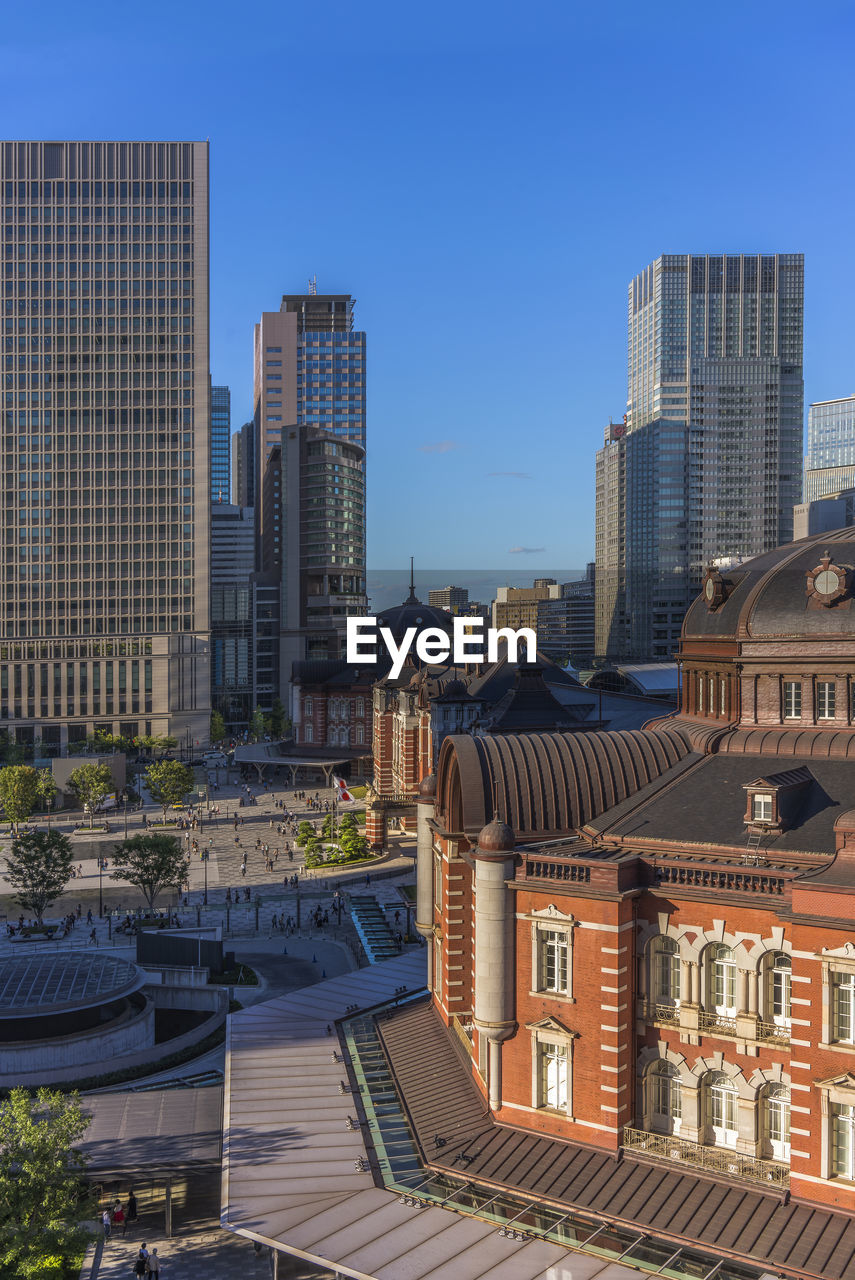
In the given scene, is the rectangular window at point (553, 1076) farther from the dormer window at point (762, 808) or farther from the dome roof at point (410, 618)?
the dome roof at point (410, 618)

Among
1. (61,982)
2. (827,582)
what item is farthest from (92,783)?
(827,582)

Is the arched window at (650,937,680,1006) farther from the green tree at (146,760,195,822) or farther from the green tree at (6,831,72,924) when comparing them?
the green tree at (146,760,195,822)

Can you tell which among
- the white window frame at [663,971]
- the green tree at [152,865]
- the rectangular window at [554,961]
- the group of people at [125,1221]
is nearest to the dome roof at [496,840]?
the rectangular window at [554,961]

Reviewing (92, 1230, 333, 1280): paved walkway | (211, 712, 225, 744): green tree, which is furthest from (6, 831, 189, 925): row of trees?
(211, 712, 225, 744): green tree

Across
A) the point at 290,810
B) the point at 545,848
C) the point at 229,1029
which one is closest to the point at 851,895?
the point at 545,848

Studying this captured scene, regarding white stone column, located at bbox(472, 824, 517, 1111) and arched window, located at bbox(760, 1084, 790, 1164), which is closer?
arched window, located at bbox(760, 1084, 790, 1164)

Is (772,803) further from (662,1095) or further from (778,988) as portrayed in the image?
(662,1095)
